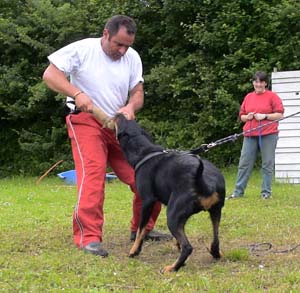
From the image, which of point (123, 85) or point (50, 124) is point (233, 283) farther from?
point (50, 124)

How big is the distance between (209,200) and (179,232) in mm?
324

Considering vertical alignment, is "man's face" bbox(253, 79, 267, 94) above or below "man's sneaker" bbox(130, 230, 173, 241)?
above

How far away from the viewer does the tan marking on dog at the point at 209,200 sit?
15.3 feet

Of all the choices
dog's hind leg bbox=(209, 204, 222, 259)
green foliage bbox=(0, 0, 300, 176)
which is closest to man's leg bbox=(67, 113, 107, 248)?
dog's hind leg bbox=(209, 204, 222, 259)

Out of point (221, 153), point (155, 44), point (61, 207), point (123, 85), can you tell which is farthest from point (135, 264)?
point (155, 44)

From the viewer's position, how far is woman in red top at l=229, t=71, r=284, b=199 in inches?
344

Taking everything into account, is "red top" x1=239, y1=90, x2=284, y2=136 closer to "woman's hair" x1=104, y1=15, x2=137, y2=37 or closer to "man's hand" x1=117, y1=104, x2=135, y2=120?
"man's hand" x1=117, y1=104, x2=135, y2=120

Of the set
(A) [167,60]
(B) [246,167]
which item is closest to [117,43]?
(B) [246,167]

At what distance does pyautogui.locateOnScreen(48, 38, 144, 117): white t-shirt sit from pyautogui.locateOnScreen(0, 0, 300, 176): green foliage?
7.94 metres

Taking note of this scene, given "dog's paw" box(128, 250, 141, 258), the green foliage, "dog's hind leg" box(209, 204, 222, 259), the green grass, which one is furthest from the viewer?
the green foliage

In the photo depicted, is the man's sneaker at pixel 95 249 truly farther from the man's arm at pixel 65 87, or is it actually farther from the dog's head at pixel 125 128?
the man's arm at pixel 65 87

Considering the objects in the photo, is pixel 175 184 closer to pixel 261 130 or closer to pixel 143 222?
pixel 143 222

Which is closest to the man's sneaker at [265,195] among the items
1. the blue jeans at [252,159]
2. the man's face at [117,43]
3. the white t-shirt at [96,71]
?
the blue jeans at [252,159]

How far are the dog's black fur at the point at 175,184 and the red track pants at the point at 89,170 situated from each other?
0.93ft
